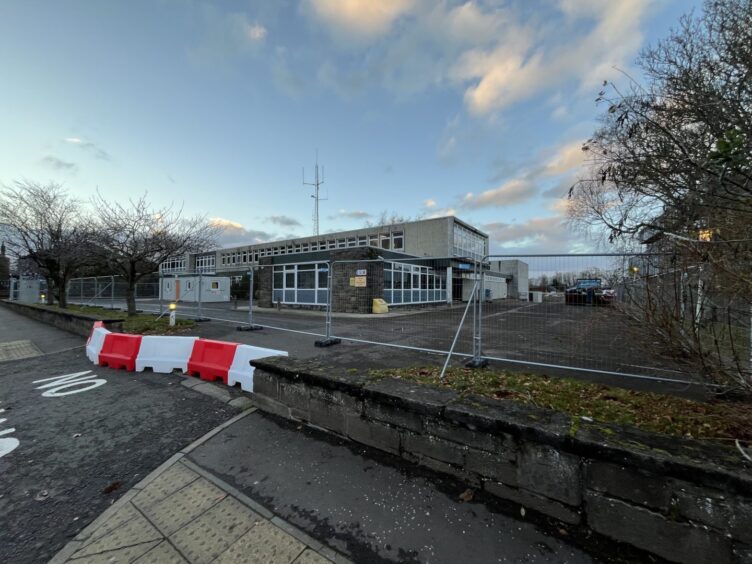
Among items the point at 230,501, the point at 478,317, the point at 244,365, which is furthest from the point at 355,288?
the point at 230,501

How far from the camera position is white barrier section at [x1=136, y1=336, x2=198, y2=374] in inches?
229

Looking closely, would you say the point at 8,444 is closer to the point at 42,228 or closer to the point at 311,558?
the point at 311,558

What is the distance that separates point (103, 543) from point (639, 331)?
190 inches

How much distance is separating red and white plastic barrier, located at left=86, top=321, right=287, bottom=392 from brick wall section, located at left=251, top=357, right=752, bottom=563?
257 centimetres

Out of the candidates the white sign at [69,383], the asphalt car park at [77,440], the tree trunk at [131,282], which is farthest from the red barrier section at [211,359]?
the tree trunk at [131,282]

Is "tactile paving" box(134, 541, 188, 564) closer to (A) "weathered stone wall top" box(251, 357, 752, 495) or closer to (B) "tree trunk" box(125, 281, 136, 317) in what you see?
(A) "weathered stone wall top" box(251, 357, 752, 495)

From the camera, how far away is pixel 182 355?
582 cm

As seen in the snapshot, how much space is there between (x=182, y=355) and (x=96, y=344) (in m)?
2.65

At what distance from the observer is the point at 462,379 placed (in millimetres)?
4016

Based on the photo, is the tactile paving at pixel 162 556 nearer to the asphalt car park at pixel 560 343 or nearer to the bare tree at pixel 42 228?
the asphalt car park at pixel 560 343

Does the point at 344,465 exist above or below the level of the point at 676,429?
below

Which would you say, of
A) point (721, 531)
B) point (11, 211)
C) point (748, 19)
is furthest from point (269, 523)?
point (11, 211)

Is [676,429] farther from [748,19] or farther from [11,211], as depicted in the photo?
[11,211]

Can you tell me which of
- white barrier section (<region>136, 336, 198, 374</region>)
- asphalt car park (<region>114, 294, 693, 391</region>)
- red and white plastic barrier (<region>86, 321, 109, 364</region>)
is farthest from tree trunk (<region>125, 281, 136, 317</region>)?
white barrier section (<region>136, 336, 198, 374</region>)
